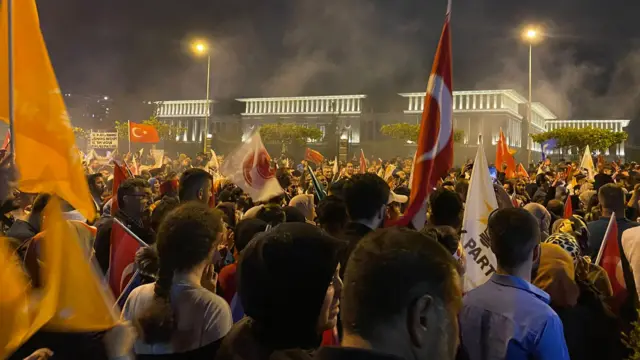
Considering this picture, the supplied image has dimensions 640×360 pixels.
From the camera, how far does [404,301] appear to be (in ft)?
4.86

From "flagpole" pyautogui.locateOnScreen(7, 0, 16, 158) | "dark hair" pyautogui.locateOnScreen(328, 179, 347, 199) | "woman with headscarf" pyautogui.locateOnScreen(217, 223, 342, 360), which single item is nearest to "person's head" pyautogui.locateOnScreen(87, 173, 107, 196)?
"dark hair" pyautogui.locateOnScreen(328, 179, 347, 199)

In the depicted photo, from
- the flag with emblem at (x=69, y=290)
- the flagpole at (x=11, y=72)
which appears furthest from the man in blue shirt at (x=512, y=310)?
the flagpole at (x=11, y=72)

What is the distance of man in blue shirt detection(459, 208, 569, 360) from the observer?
100 inches

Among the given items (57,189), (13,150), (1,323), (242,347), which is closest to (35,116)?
(13,150)

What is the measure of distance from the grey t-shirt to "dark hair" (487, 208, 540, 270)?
1377 millimetres

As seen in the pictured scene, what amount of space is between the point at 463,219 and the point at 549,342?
87.0 inches

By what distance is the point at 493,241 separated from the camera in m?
2.95

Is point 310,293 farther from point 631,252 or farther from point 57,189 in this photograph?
point 631,252

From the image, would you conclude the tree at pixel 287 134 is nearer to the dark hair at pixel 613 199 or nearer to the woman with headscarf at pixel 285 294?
the dark hair at pixel 613 199

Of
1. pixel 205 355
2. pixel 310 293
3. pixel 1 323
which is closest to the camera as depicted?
pixel 310 293

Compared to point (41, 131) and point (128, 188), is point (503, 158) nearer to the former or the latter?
point (128, 188)

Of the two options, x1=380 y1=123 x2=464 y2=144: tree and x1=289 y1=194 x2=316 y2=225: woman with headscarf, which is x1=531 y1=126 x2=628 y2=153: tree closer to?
x1=380 y1=123 x2=464 y2=144: tree

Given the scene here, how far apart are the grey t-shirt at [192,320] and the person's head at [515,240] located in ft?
4.52

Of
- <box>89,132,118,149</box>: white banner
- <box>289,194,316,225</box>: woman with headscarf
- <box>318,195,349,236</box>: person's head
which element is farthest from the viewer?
<box>89,132,118,149</box>: white banner
